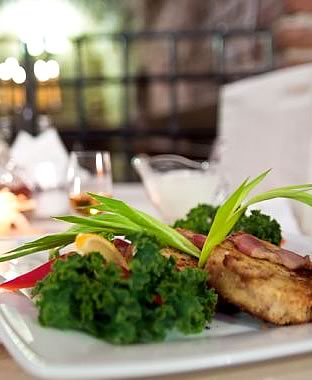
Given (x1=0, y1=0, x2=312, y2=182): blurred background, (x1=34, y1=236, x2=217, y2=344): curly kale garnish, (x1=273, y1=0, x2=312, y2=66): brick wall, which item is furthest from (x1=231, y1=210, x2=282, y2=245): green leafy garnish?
(x1=273, y1=0, x2=312, y2=66): brick wall

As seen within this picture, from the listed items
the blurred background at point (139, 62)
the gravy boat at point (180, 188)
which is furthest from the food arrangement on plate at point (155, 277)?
the blurred background at point (139, 62)

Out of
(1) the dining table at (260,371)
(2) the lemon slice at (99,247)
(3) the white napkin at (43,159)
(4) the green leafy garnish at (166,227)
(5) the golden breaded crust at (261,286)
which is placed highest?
(4) the green leafy garnish at (166,227)

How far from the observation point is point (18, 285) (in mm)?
531

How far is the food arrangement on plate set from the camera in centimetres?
43

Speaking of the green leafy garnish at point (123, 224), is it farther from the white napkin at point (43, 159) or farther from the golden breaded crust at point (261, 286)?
the white napkin at point (43, 159)

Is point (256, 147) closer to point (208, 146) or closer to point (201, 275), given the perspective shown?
point (201, 275)

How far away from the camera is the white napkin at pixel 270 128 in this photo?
1338 millimetres

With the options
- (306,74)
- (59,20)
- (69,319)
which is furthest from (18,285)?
(59,20)

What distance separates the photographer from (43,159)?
58.1 inches

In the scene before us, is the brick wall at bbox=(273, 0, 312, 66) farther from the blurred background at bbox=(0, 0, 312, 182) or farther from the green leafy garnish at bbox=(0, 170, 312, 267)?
the green leafy garnish at bbox=(0, 170, 312, 267)

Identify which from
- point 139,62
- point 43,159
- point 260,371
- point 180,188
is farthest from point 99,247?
point 139,62

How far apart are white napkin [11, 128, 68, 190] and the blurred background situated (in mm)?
230

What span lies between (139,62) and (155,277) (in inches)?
176

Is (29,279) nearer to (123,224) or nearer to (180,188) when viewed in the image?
(123,224)
